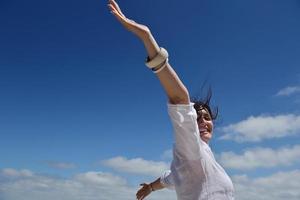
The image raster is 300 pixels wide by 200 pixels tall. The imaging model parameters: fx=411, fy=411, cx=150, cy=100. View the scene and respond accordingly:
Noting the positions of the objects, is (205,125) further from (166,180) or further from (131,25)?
(131,25)

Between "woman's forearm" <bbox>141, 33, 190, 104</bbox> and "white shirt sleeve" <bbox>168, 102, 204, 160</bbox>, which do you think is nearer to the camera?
"woman's forearm" <bbox>141, 33, 190, 104</bbox>

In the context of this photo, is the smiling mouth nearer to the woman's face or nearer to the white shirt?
the woman's face

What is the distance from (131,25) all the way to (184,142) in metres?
1.22

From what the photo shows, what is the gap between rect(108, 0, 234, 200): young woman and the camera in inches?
144

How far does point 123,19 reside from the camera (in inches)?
146

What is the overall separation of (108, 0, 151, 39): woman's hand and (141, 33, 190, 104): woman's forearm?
5 cm

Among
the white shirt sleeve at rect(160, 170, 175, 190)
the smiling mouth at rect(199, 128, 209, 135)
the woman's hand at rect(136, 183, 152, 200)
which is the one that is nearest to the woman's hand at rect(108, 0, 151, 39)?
the smiling mouth at rect(199, 128, 209, 135)

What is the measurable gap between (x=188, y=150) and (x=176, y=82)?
73 centimetres

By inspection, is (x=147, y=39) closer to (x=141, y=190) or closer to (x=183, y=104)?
(x=183, y=104)

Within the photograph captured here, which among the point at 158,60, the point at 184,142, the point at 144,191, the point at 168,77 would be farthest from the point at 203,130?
the point at 144,191

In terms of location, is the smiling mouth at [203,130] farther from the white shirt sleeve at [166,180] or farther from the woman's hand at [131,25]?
the woman's hand at [131,25]

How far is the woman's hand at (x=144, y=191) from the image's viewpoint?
687cm

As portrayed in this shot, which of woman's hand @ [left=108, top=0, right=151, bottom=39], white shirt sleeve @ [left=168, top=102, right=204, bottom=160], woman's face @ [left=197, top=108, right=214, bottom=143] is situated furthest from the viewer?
woman's face @ [left=197, top=108, right=214, bottom=143]

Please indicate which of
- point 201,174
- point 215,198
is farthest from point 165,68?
point 215,198
